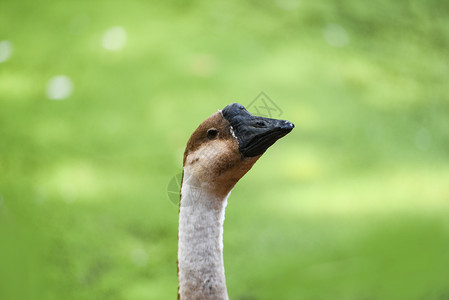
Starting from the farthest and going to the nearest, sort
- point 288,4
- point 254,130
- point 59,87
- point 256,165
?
point 288,4 < point 59,87 < point 256,165 < point 254,130

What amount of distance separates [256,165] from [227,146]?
0.96 metres

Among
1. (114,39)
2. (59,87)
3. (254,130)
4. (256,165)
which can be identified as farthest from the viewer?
(114,39)

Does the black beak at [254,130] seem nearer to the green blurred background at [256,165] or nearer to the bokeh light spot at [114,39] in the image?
the green blurred background at [256,165]

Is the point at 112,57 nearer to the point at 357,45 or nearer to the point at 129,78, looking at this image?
the point at 129,78

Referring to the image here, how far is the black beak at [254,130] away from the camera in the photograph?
855 millimetres

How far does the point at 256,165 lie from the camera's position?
1.83m

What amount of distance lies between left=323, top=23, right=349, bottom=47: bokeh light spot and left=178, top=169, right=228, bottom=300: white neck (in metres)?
1.37

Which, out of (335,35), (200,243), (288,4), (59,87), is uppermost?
(288,4)

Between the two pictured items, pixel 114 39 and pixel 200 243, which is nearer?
pixel 200 243

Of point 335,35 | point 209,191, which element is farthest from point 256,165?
point 209,191

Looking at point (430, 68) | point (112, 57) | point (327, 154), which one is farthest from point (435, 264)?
point (112, 57)

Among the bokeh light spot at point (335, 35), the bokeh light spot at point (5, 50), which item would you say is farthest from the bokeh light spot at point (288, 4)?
the bokeh light spot at point (5, 50)

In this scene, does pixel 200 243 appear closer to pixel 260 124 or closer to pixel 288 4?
pixel 260 124

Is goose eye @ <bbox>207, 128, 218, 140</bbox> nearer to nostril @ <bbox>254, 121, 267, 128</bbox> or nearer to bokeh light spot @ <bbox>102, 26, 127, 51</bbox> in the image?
nostril @ <bbox>254, 121, 267, 128</bbox>
